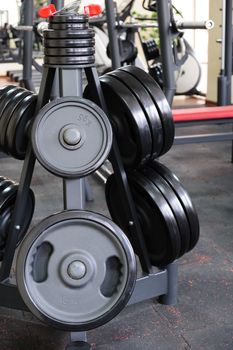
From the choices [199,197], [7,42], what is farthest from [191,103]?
[7,42]

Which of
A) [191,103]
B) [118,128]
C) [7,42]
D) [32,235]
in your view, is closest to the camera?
[32,235]

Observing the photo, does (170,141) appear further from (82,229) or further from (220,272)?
(220,272)

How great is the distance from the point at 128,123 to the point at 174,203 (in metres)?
0.26

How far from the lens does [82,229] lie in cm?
119

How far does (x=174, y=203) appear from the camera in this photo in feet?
4.57

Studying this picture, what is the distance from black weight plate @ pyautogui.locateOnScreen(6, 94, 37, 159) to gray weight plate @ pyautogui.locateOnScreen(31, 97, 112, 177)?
0.17m

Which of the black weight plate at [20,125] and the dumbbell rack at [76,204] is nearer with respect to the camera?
the dumbbell rack at [76,204]

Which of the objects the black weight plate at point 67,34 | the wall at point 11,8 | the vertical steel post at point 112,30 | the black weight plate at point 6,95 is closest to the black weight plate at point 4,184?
the black weight plate at point 6,95

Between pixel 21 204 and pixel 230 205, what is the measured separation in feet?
4.57

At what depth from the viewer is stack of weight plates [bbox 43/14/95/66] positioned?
3.98 feet

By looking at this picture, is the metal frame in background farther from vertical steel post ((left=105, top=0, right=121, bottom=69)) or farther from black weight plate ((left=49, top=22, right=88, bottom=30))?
black weight plate ((left=49, top=22, right=88, bottom=30))

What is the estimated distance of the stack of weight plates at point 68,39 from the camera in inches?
47.8

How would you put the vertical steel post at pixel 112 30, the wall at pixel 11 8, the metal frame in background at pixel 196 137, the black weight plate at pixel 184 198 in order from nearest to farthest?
the black weight plate at pixel 184 198 < the metal frame in background at pixel 196 137 < the vertical steel post at pixel 112 30 < the wall at pixel 11 8

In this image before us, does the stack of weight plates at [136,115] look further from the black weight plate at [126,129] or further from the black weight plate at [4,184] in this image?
the black weight plate at [4,184]
